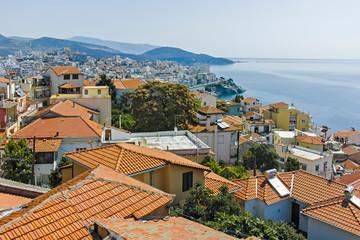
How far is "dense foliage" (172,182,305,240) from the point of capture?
21.0 ft

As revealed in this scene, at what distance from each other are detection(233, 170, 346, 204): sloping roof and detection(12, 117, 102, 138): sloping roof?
338 inches

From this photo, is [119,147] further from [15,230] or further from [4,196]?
[15,230]

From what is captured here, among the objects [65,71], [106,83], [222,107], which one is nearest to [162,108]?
[65,71]

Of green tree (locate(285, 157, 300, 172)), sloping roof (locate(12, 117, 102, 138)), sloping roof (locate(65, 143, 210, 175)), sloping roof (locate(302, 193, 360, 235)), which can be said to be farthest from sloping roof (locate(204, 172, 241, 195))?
green tree (locate(285, 157, 300, 172))

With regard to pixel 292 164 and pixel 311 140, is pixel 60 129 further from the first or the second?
pixel 311 140

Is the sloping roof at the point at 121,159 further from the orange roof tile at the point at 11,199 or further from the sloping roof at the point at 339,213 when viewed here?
the sloping roof at the point at 339,213

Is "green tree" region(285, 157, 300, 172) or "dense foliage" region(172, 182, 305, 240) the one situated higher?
"dense foliage" region(172, 182, 305, 240)

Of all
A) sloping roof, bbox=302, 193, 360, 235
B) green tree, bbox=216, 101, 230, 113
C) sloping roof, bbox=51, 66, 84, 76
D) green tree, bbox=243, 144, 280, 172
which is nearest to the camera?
sloping roof, bbox=302, 193, 360, 235

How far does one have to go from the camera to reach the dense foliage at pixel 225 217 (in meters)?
6.41

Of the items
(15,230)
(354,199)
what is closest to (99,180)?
(15,230)

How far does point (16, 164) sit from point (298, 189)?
33.5 ft

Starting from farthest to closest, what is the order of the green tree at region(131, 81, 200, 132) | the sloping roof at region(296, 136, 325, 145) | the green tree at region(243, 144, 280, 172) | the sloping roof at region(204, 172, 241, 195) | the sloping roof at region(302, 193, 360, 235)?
the sloping roof at region(296, 136, 325, 145) < the green tree at region(243, 144, 280, 172) < the green tree at region(131, 81, 200, 132) < the sloping roof at region(204, 172, 241, 195) < the sloping roof at region(302, 193, 360, 235)

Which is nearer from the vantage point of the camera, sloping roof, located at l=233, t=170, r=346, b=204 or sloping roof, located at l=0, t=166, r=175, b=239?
sloping roof, located at l=0, t=166, r=175, b=239

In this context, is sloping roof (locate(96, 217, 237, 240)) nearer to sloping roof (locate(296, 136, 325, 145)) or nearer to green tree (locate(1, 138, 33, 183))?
green tree (locate(1, 138, 33, 183))
